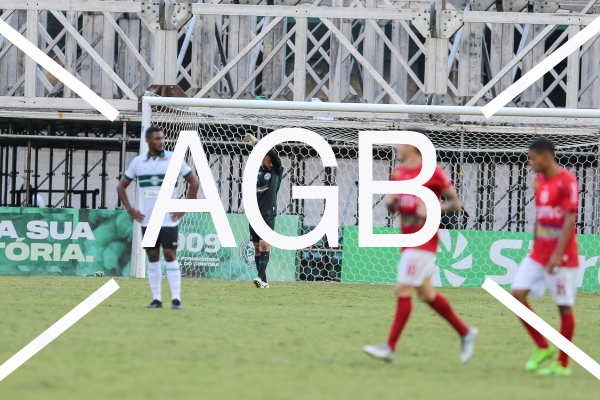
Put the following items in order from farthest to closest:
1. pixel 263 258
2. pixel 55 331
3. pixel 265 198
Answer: pixel 265 198
pixel 263 258
pixel 55 331

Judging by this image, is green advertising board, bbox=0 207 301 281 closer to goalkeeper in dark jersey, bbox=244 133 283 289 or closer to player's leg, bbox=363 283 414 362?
goalkeeper in dark jersey, bbox=244 133 283 289

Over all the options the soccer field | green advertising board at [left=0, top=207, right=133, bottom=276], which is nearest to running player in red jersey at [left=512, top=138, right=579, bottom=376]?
the soccer field

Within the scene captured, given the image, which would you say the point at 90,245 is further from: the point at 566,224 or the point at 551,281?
the point at 566,224

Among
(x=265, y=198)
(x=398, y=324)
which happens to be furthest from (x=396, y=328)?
(x=265, y=198)

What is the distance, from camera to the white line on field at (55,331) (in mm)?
7598

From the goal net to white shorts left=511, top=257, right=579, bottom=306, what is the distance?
1023 cm

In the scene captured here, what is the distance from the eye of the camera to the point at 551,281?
8438 millimetres

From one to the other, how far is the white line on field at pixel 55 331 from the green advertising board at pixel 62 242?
14.1 feet

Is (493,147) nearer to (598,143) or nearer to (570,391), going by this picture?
(598,143)

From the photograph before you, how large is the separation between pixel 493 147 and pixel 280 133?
4.34 meters

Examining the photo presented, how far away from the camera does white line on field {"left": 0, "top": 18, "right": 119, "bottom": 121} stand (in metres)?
19.9

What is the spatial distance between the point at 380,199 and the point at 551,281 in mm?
15404

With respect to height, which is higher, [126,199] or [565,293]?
[126,199]

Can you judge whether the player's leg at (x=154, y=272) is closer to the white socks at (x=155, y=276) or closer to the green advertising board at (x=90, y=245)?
the white socks at (x=155, y=276)
